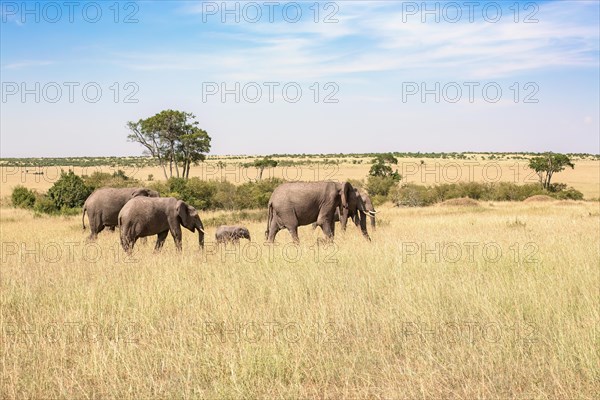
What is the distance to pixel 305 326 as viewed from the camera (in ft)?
20.7

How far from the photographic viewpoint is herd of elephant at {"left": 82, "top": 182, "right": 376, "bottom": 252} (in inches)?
486

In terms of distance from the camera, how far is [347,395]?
4.71m

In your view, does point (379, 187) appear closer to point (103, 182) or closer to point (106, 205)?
point (103, 182)

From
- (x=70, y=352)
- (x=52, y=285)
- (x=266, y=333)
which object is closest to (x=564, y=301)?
(x=266, y=333)

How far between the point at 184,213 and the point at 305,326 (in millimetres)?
7147

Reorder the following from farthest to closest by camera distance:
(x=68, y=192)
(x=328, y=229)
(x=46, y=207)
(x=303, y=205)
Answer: (x=68, y=192) → (x=46, y=207) → (x=303, y=205) → (x=328, y=229)

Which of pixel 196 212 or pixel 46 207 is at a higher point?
pixel 196 212

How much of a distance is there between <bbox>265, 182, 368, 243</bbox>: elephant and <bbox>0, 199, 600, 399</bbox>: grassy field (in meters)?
3.15

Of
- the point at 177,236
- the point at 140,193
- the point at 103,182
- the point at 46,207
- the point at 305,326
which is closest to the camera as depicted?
the point at 305,326

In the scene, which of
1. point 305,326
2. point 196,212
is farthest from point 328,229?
point 305,326

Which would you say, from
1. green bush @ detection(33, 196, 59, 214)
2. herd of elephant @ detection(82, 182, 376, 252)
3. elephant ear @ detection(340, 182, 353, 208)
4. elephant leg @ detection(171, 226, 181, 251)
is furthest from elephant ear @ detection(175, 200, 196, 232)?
green bush @ detection(33, 196, 59, 214)

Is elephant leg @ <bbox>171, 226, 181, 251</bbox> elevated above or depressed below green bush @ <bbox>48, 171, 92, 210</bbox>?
below

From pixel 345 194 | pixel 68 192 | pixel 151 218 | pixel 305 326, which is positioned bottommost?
pixel 305 326

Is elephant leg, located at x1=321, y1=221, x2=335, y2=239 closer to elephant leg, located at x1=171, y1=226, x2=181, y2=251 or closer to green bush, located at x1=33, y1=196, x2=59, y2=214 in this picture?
elephant leg, located at x1=171, y1=226, x2=181, y2=251
